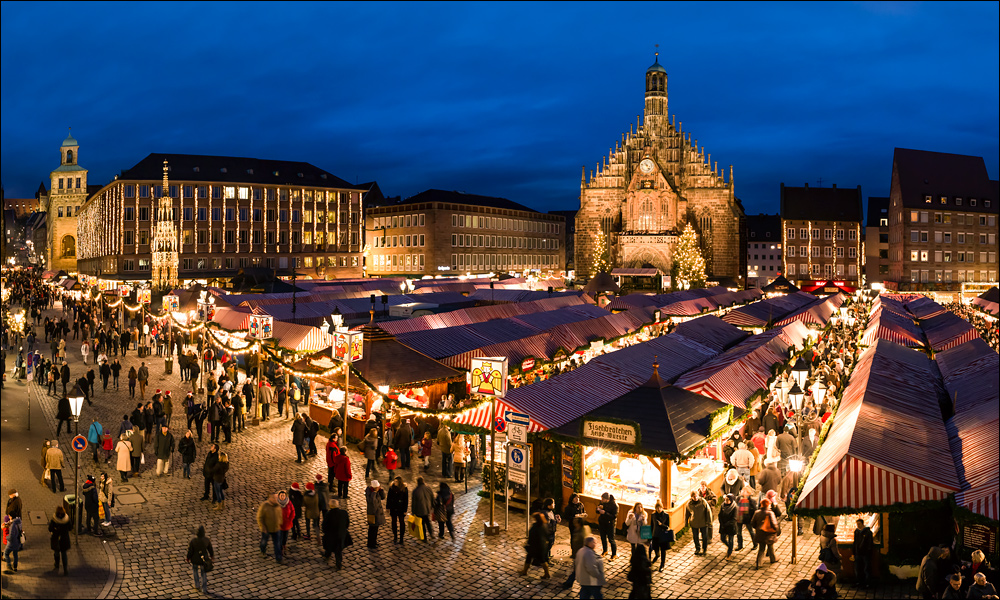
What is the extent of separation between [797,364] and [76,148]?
12726cm

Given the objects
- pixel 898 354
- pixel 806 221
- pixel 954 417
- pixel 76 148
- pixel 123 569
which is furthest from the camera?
pixel 76 148

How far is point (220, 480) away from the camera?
14.3 m

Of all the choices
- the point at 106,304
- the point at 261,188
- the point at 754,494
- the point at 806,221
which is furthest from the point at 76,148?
the point at 754,494

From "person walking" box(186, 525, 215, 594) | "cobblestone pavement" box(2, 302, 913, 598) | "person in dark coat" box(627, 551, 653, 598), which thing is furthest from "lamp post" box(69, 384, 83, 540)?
"person in dark coat" box(627, 551, 653, 598)

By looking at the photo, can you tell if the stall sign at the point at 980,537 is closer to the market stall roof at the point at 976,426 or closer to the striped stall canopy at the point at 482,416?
the market stall roof at the point at 976,426

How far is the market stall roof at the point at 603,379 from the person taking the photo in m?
14.7

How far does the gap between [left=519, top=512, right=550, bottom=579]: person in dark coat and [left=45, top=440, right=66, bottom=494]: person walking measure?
10.2m

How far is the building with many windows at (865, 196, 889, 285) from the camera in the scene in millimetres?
91812

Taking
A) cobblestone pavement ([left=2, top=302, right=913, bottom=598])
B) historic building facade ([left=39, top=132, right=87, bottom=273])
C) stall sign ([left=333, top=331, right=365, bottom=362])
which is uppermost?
historic building facade ([left=39, top=132, right=87, bottom=273])

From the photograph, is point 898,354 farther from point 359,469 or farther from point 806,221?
point 806,221

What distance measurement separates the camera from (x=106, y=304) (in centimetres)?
5116

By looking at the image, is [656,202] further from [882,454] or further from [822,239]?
[882,454]

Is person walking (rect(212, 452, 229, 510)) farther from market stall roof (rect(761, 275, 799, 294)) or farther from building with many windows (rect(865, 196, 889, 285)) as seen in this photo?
building with many windows (rect(865, 196, 889, 285))

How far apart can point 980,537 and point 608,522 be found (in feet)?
16.9
